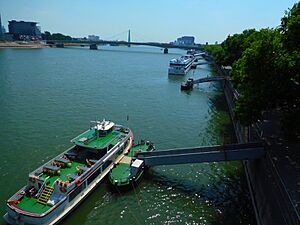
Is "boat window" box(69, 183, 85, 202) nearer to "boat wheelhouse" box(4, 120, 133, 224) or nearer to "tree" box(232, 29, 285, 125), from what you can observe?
"boat wheelhouse" box(4, 120, 133, 224)

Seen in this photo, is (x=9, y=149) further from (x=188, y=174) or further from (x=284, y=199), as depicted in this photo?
(x=284, y=199)

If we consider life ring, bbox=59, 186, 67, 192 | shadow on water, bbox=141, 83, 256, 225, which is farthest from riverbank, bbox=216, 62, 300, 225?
life ring, bbox=59, 186, 67, 192

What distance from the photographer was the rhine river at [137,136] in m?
24.6

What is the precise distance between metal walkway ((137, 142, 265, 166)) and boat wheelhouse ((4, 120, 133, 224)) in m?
4.37

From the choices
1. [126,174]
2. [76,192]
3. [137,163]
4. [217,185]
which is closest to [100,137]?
[126,174]

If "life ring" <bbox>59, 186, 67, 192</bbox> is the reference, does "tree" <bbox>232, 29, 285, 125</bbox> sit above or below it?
above

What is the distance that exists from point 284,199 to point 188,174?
39.1 ft

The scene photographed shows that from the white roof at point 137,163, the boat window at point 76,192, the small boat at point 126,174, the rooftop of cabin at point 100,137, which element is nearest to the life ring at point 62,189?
the boat window at point 76,192

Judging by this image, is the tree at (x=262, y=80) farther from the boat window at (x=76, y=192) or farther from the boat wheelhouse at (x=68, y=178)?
the boat window at (x=76, y=192)

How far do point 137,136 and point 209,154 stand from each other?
50.2 ft

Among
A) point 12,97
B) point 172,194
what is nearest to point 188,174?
point 172,194

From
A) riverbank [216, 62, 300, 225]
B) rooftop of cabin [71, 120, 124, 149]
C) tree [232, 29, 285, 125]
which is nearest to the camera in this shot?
riverbank [216, 62, 300, 225]

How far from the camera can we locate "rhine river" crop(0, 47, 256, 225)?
80.6 feet

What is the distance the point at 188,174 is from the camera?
30.4 metres
